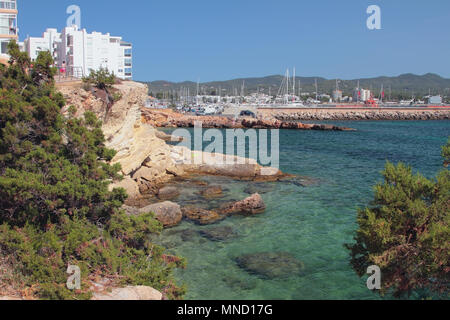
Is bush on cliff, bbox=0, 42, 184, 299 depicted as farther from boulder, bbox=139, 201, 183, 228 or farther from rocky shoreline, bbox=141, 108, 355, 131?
rocky shoreline, bbox=141, 108, 355, 131

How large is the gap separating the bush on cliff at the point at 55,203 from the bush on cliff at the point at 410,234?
4.06 m

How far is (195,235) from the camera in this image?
1303 centimetres

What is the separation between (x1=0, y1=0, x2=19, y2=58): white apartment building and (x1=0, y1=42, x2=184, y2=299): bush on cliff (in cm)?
3322

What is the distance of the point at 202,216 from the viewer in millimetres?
14875

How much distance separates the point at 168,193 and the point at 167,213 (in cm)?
429

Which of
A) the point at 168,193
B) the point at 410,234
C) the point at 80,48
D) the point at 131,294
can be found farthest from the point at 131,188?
the point at 80,48

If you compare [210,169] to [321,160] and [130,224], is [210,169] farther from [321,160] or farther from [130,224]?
[130,224]

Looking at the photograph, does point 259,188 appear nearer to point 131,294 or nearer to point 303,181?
point 303,181

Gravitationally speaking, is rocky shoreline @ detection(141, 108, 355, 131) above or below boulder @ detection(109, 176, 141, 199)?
above

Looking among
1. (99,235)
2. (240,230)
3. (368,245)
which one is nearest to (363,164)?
(240,230)

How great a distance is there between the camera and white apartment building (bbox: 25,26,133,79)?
51000 millimetres

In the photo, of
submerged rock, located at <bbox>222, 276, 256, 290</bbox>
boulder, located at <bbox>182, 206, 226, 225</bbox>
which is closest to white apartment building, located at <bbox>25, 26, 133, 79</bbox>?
boulder, located at <bbox>182, 206, 226, 225</bbox>

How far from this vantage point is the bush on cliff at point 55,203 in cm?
721
